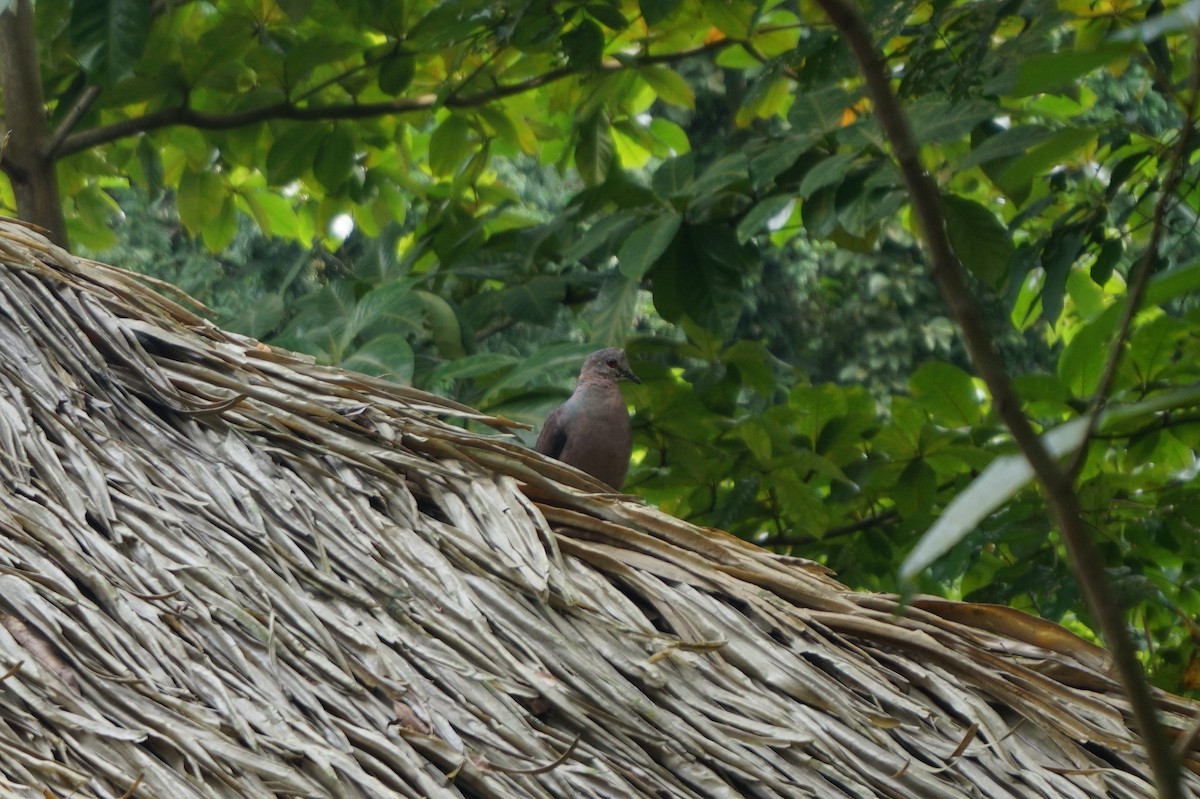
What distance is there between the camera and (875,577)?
175 inches

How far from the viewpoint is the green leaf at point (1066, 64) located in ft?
2.56

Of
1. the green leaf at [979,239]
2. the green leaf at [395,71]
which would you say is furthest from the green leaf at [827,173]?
the green leaf at [395,71]

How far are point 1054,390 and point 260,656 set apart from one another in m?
2.08

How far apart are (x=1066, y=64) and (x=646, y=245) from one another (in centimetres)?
268

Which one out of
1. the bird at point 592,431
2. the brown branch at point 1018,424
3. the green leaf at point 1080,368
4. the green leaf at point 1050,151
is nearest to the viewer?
the brown branch at point 1018,424

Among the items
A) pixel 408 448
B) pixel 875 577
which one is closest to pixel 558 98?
Result: pixel 875 577

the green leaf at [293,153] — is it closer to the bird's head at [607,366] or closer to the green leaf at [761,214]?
the bird's head at [607,366]

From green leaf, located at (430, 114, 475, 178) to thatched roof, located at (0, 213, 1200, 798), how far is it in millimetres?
2111

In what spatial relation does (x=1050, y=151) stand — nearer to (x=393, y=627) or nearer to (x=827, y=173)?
(x=827, y=173)

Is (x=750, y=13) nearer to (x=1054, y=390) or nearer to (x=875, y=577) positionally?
(x=1054, y=390)

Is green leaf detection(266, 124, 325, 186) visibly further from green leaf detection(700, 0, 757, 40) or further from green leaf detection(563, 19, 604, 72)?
green leaf detection(700, 0, 757, 40)

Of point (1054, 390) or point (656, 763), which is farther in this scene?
point (1054, 390)

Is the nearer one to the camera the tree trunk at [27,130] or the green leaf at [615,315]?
the green leaf at [615,315]

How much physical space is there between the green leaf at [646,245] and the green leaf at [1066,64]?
2.49 m
